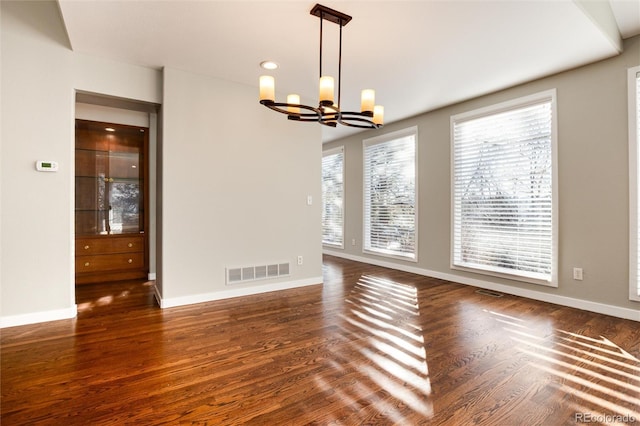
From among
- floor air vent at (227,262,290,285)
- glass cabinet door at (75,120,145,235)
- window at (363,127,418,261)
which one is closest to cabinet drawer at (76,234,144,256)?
glass cabinet door at (75,120,145,235)

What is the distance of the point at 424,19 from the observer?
8.71 ft

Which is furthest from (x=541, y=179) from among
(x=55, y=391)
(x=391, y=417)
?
(x=55, y=391)

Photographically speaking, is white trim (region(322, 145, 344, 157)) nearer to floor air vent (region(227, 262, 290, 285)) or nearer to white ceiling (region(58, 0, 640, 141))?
white ceiling (region(58, 0, 640, 141))

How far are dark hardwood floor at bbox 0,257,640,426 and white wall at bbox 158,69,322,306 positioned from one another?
1.79 feet

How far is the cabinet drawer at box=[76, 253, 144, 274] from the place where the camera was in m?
4.57

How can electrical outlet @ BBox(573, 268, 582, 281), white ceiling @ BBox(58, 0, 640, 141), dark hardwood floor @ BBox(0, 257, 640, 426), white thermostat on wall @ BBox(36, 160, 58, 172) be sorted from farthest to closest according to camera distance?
electrical outlet @ BBox(573, 268, 582, 281) < white thermostat on wall @ BBox(36, 160, 58, 172) < white ceiling @ BBox(58, 0, 640, 141) < dark hardwood floor @ BBox(0, 257, 640, 426)

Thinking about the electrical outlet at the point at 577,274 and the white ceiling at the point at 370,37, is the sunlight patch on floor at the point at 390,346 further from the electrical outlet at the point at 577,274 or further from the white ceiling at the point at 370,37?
the white ceiling at the point at 370,37

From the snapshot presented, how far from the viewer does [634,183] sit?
3160mm

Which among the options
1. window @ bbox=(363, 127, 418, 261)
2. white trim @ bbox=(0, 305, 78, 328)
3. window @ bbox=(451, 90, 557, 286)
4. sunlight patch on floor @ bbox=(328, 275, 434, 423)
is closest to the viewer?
sunlight patch on floor @ bbox=(328, 275, 434, 423)

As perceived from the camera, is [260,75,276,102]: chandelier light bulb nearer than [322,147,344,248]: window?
Yes

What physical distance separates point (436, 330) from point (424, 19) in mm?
2691

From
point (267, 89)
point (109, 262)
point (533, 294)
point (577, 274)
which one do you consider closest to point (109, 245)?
point (109, 262)

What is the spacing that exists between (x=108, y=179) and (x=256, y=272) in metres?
2.71

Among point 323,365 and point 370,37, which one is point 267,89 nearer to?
point 370,37
